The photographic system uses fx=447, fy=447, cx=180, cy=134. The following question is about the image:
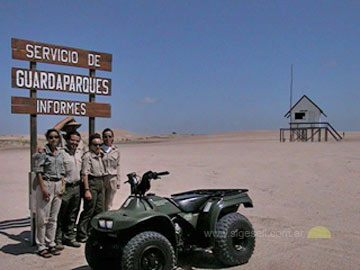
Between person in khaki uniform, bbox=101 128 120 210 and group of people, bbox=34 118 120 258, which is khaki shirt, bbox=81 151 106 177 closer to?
group of people, bbox=34 118 120 258

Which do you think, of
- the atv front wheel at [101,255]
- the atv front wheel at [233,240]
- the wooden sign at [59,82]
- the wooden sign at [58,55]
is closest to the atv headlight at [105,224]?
the atv front wheel at [101,255]

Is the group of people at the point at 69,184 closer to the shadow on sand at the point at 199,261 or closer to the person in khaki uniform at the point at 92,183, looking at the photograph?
the person in khaki uniform at the point at 92,183

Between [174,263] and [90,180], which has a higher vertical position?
[90,180]

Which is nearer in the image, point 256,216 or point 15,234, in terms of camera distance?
point 15,234

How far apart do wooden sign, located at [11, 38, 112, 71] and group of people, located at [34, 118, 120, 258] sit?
1226 mm

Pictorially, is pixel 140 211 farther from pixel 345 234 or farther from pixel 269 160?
pixel 269 160

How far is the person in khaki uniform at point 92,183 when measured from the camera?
743 centimetres

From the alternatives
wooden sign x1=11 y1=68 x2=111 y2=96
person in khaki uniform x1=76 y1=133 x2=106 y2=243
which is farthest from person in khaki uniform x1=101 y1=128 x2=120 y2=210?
wooden sign x1=11 y1=68 x2=111 y2=96

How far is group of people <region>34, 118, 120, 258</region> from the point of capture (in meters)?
6.85

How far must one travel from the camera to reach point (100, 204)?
7.64m

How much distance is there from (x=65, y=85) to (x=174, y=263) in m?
4.45

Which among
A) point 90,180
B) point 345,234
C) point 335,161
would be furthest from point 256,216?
point 335,161

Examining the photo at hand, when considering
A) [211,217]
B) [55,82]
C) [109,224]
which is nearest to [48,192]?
[109,224]

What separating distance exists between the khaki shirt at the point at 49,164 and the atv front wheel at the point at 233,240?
2.62 metres
